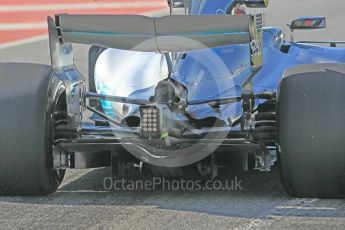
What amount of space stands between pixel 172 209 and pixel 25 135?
1044 mm

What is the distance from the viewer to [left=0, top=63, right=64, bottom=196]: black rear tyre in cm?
553

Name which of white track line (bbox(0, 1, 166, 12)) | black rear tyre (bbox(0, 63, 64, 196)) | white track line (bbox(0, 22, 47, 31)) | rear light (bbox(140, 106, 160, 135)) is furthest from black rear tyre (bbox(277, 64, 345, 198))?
white track line (bbox(0, 1, 166, 12))

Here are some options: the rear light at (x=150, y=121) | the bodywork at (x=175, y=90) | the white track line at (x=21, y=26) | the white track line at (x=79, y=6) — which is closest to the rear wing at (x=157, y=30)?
the bodywork at (x=175, y=90)

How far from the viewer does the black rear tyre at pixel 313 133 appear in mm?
5281

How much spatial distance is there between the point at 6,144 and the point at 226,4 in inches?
86.4

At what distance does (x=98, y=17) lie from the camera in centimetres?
521

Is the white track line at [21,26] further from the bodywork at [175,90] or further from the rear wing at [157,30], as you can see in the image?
the rear wing at [157,30]

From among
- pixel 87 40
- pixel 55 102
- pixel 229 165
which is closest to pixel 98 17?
pixel 87 40

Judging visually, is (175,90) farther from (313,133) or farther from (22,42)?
(22,42)

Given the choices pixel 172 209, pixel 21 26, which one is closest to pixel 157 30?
pixel 172 209

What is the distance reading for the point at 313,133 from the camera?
529 cm

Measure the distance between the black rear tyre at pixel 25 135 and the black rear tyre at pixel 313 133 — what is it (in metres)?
1.50

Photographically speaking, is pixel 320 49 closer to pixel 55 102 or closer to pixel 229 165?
pixel 229 165

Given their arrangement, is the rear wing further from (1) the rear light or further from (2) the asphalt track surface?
(2) the asphalt track surface
